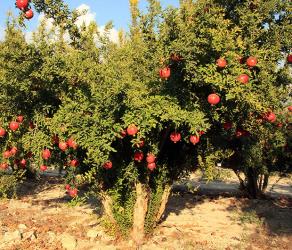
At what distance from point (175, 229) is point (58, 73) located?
499 cm

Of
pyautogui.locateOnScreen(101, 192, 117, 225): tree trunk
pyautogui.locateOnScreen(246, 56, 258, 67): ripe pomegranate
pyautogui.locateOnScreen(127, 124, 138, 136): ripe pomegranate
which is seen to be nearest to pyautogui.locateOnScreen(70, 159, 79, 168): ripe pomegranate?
pyautogui.locateOnScreen(101, 192, 117, 225): tree trunk

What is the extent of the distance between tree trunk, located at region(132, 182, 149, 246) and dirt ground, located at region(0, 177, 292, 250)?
22 centimetres

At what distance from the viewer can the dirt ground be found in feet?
31.2

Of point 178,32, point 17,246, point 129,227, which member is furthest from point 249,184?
point 178,32

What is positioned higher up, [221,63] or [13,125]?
[221,63]

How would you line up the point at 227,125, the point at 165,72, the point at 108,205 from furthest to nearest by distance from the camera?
the point at 108,205
the point at 227,125
the point at 165,72

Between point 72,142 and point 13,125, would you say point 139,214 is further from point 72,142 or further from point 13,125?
point 13,125

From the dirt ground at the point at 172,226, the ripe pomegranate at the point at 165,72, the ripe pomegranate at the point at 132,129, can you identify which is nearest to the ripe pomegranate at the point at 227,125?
the ripe pomegranate at the point at 165,72

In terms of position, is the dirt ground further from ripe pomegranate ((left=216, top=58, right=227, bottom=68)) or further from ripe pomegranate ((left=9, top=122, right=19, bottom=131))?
ripe pomegranate ((left=216, top=58, right=227, bottom=68))

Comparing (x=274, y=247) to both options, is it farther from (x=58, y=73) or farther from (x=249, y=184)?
(x=249, y=184)

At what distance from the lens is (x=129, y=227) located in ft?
31.1

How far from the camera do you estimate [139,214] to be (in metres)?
9.19

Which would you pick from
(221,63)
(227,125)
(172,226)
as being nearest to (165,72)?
(221,63)

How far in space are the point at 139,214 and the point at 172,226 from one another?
1.90 meters
